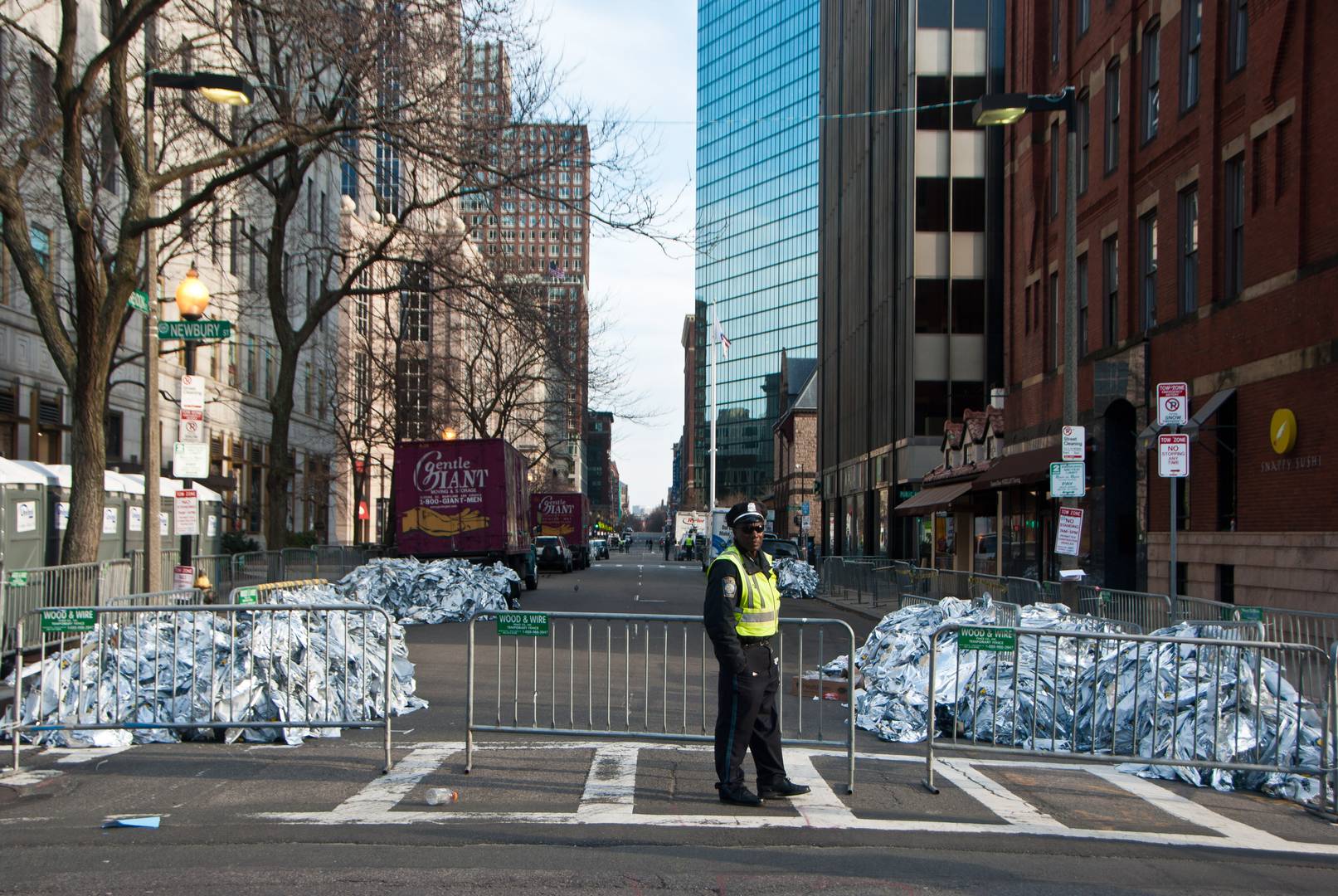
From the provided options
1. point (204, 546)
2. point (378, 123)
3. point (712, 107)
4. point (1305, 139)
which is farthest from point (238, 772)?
point (712, 107)

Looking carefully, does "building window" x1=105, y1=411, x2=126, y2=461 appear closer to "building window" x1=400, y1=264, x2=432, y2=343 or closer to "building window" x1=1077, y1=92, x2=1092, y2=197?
"building window" x1=400, y1=264, x2=432, y2=343

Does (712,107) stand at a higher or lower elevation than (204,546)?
higher

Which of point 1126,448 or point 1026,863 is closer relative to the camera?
point 1026,863

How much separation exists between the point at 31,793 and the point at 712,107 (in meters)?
129

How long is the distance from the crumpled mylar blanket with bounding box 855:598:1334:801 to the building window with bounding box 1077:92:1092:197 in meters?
18.0

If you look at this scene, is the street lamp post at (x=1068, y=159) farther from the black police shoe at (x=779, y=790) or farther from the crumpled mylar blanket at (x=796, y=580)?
the crumpled mylar blanket at (x=796, y=580)

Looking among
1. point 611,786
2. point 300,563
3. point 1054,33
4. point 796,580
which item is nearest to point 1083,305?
point 1054,33

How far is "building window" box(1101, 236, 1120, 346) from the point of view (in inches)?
989

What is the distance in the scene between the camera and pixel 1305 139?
1725 centimetres

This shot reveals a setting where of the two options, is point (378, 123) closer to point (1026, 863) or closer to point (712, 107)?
point (1026, 863)

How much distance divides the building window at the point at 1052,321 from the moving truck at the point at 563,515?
31.8 meters

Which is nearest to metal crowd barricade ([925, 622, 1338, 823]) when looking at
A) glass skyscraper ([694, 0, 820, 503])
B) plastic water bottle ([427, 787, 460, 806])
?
plastic water bottle ([427, 787, 460, 806])

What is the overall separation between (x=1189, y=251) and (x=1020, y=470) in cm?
697

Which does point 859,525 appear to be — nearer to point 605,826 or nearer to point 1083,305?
point 1083,305
